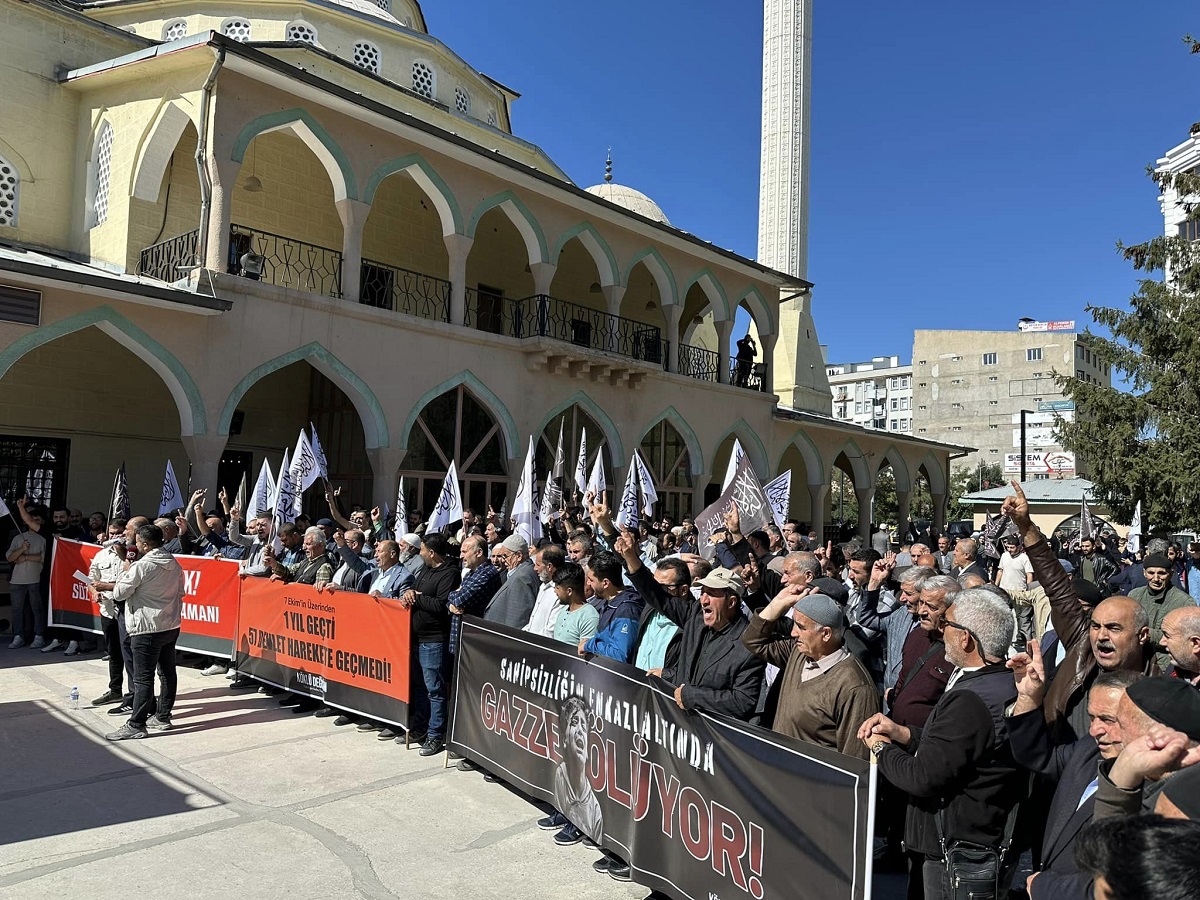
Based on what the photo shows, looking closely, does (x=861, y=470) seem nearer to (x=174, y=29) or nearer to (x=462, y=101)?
(x=462, y=101)

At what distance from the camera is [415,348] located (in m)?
15.9

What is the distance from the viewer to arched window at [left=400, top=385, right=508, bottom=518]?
1712cm

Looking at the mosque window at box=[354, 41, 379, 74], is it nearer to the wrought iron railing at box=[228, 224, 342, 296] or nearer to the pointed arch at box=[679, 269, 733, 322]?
the wrought iron railing at box=[228, 224, 342, 296]

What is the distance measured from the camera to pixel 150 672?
7117 mm

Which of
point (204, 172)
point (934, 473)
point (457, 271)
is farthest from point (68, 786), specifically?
point (934, 473)

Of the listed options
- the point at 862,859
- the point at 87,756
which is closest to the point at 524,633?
the point at 862,859

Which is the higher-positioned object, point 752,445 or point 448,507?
point 752,445

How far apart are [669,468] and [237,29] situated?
1449 cm

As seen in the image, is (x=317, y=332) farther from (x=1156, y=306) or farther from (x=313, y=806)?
(x=1156, y=306)

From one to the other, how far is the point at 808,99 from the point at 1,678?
33541 millimetres

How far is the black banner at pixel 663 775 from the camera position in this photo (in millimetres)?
3291

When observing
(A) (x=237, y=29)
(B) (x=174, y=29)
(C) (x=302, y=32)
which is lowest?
(B) (x=174, y=29)

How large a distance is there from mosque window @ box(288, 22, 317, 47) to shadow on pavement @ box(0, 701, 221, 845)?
1652 centimetres

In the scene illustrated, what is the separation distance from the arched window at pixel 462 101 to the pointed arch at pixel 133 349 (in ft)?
40.8
